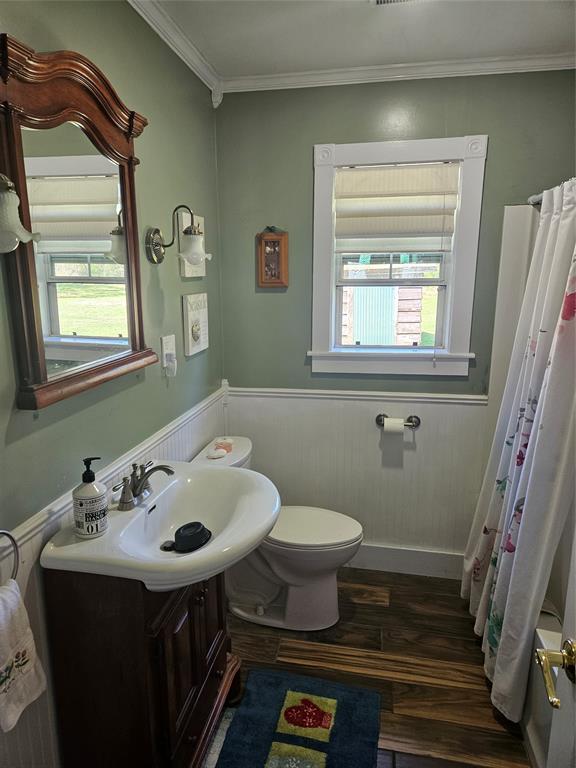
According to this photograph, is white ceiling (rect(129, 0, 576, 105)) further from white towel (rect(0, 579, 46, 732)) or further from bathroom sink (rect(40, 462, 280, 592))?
white towel (rect(0, 579, 46, 732))

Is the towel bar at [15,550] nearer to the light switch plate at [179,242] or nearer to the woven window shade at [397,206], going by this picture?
the light switch plate at [179,242]

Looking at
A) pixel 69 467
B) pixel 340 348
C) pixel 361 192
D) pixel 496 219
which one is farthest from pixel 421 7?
pixel 69 467

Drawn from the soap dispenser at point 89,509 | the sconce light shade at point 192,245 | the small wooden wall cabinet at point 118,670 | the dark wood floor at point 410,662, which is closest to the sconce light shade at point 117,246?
the sconce light shade at point 192,245

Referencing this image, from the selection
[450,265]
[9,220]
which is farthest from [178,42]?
[450,265]

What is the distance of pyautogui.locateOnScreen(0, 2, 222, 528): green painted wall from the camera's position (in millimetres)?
1218

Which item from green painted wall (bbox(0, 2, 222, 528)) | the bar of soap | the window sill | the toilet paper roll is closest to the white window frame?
the window sill

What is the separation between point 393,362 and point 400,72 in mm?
1336

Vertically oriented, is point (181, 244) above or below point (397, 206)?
below

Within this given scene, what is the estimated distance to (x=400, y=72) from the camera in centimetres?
223

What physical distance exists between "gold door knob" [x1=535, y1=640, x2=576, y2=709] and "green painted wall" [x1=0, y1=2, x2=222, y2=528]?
3.82 feet

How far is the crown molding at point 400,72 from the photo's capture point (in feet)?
6.98

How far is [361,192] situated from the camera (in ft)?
7.83

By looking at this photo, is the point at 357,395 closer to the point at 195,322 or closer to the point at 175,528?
the point at 195,322

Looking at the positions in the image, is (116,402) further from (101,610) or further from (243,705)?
(243,705)
